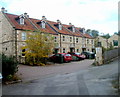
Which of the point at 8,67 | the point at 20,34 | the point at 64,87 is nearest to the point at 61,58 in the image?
the point at 20,34

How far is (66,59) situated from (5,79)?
588 inches

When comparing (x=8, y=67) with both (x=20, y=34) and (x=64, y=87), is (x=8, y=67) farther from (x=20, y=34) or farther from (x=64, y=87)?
(x=20, y=34)

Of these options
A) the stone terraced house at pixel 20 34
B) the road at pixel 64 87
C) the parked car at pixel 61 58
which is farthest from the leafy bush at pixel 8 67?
the parked car at pixel 61 58

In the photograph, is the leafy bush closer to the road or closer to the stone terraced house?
the road

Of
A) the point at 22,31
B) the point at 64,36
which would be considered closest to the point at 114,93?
the point at 22,31

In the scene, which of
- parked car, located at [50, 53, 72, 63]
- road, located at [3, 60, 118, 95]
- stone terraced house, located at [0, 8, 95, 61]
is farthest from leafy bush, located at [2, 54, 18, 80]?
parked car, located at [50, 53, 72, 63]

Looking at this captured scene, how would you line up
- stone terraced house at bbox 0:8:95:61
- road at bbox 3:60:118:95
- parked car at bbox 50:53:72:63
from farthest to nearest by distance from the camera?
stone terraced house at bbox 0:8:95:61, parked car at bbox 50:53:72:63, road at bbox 3:60:118:95

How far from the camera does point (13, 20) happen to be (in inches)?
1128

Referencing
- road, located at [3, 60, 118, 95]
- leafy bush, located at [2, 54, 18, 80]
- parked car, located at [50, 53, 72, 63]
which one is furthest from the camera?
parked car, located at [50, 53, 72, 63]

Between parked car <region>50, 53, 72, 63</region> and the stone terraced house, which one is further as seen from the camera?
the stone terraced house

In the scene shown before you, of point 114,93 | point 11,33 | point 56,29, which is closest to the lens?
point 114,93

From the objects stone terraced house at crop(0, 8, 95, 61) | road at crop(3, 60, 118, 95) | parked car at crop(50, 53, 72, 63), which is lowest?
road at crop(3, 60, 118, 95)

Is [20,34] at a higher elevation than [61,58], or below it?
higher

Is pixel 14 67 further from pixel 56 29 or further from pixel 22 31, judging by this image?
pixel 56 29
